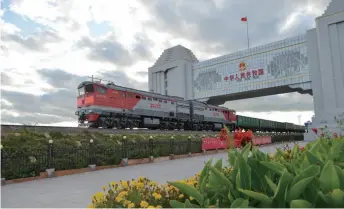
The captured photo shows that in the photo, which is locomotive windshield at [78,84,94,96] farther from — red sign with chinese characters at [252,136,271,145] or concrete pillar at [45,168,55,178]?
red sign with chinese characters at [252,136,271,145]

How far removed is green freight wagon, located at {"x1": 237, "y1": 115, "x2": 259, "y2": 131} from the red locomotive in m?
13.8

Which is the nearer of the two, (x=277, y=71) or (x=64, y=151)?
(x=64, y=151)

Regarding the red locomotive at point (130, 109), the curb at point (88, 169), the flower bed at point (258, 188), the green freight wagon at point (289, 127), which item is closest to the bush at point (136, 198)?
the flower bed at point (258, 188)

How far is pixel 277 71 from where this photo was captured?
5194cm

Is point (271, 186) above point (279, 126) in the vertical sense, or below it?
below

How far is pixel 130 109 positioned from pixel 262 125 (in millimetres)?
37093

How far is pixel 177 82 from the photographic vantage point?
65062 millimetres

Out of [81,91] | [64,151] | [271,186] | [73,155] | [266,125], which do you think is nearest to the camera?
[271,186]

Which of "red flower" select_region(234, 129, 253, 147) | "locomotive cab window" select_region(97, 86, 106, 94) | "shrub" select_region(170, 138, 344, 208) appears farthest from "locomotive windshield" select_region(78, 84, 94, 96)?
"shrub" select_region(170, 138, 344, 208)

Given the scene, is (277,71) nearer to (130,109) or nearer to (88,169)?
(130,109)

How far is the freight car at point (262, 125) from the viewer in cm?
4739

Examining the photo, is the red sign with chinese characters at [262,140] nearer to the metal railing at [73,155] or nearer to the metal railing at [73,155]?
the metal railing at [73,155]

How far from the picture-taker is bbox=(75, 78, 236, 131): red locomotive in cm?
2119

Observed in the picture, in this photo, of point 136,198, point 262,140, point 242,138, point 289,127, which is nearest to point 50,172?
point 242,138
